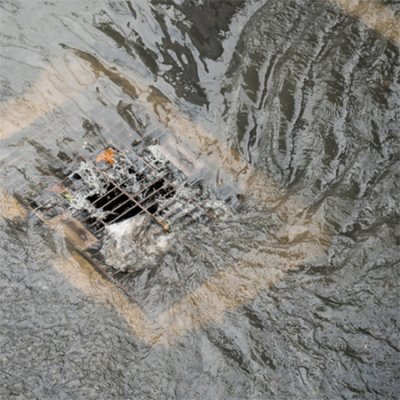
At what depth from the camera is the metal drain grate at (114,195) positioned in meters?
4.74

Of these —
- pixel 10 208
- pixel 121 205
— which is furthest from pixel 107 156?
pixel 10 208

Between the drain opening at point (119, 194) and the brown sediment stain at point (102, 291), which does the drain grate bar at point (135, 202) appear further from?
the brown sediment stain at point (102, 291)

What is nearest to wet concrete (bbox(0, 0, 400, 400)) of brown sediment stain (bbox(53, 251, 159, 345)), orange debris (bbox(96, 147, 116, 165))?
brown sediment stain (bbox(53, 251, 159, 345))

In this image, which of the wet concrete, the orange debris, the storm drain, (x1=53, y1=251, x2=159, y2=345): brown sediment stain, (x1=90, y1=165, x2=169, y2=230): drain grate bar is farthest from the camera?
the orange debris

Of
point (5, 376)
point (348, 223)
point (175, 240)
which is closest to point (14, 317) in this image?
point (5, 376)

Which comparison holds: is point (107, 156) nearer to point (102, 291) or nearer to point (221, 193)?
point (221, 193)

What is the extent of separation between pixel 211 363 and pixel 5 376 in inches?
60.9

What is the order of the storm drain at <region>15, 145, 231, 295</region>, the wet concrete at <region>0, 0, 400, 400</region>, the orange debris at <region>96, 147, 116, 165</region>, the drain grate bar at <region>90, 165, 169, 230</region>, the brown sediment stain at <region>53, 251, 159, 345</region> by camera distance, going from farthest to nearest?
1. the orange debris at <region>96, 147, 116, 165</region>
2. the drain grate bar at <region>90, 165, 169, 230</region>
3. the storm drain at <region>15, 145, 231, 295</region>
4. the brown sediment stain at <region>53, 251, 159, 345</region>
5. the wet concrete at <region>0, 0, 400, 400</region>

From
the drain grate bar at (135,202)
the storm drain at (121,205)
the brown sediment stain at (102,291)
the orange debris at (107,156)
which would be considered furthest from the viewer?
the orange debris at (107,156)

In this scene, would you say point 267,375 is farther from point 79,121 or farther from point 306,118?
point 79,121

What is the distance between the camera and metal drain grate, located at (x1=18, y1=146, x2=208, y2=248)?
4.74m

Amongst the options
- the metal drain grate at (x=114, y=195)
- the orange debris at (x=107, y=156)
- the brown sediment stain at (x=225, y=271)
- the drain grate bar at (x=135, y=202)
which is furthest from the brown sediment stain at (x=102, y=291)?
the orange debris at (x=107, y=156)

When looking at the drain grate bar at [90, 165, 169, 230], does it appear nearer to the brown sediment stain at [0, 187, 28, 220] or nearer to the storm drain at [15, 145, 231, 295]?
the storm drain at [15, 145, 231, 295]

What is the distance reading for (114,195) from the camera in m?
4.91
